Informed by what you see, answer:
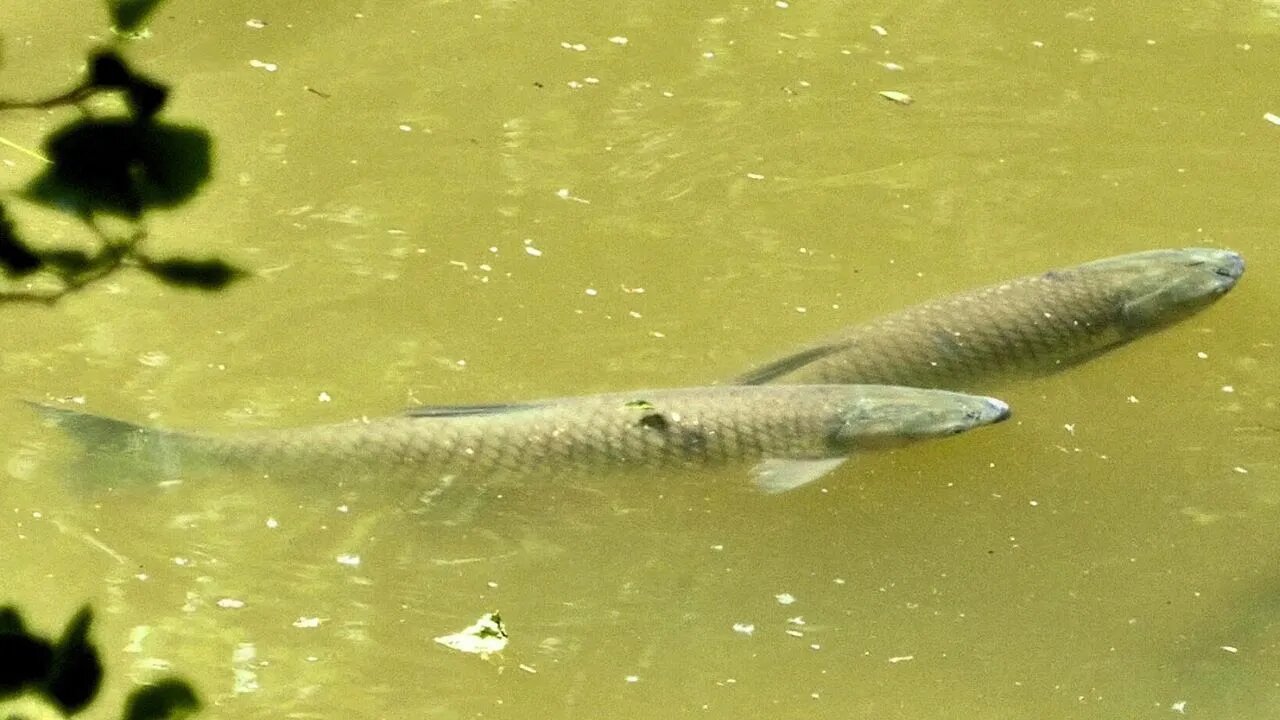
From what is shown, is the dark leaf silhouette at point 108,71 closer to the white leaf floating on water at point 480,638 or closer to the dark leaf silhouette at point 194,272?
the dark leaf silhouette at point 194,272

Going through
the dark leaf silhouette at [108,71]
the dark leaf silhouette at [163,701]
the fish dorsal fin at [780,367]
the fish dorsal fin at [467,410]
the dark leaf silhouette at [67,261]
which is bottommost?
the fish dorsal fin at [467,410]

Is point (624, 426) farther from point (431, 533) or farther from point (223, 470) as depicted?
point (223, 470)

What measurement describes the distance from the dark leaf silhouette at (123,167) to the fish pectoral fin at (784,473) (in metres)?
→ 2.87

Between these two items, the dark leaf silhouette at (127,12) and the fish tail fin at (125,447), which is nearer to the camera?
Answer: the dark leaf silhouette at (127,12)

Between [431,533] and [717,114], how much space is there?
7.12 feet

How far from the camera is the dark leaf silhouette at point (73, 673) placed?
2.27 feet

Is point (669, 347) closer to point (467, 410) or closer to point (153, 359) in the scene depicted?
point (467, 410)

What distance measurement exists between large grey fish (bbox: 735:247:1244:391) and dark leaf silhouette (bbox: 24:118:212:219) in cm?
316

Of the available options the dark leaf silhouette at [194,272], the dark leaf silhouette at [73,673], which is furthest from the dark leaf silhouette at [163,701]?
the dark leaf silhouette at [194,272]

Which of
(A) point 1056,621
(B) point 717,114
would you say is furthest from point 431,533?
(B) point 717,114

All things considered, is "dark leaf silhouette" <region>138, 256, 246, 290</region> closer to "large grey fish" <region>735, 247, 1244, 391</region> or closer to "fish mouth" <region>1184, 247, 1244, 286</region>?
"large grey fish" <region>735, 247, 1244, 391</region>

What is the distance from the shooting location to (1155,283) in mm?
4047

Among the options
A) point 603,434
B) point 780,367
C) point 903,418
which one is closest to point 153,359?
point 603,434

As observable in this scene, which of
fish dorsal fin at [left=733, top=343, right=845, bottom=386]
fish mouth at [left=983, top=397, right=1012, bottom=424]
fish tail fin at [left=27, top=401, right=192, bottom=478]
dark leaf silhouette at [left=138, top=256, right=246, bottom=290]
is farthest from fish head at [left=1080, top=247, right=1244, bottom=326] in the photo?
dark leaf silhouette at [left=138, top=256, right=246, bottom=290]
